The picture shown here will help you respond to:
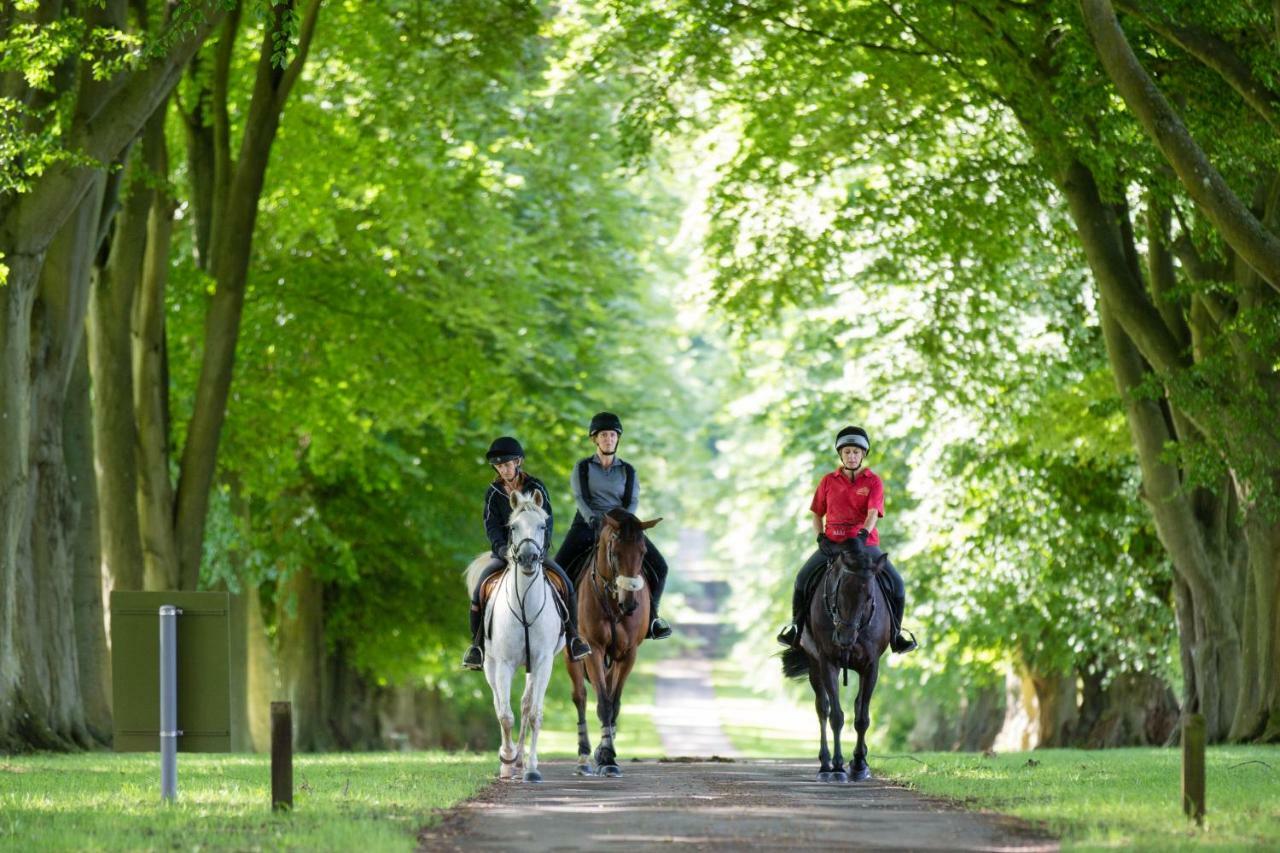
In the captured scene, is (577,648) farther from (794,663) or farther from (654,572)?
(794,663)

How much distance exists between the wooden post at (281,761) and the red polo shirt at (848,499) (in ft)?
19.0

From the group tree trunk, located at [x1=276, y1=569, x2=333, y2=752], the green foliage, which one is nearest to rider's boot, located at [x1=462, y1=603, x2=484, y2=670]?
the green foliage

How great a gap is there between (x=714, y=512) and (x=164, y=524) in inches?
1670

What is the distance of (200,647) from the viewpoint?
520 inches

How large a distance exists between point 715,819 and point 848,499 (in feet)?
15.7

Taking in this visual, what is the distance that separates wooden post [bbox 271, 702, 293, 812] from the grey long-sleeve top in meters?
5.63

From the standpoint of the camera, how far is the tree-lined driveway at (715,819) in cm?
1130

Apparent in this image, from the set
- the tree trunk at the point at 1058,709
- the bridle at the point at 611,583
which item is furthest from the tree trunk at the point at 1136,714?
the bridle at the point at 611,583

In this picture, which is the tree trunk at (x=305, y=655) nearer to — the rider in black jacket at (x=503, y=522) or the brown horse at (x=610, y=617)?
the brown horse at (x=610, y=617)

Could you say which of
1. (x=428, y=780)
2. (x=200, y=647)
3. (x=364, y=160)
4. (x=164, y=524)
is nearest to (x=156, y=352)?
(x=164, y=524)

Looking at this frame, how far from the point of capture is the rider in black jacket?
16.6 metres

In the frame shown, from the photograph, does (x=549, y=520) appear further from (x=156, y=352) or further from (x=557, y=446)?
(x=557, y=446)

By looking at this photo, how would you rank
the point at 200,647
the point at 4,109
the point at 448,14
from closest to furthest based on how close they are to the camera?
the point at 200,647 → the point at 4,109 → the point at 448,14

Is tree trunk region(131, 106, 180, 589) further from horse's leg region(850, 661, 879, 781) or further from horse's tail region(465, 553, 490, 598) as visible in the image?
horse's leg region(850, 661, 879, 781)
